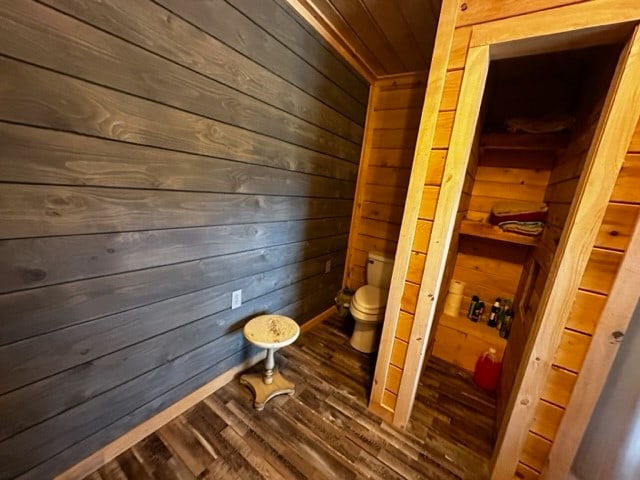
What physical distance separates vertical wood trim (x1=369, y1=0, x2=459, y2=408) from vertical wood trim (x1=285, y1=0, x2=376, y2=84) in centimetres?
83

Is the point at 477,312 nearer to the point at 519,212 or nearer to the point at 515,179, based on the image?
the point at 519,212

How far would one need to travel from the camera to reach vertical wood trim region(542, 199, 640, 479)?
887mm

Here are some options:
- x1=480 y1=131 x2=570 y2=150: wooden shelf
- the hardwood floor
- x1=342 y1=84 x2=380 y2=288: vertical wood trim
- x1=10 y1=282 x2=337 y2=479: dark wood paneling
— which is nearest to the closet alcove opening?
x1=480 y1=131 x2=570 y2=150: wooden shelf

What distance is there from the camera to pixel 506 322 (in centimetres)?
186

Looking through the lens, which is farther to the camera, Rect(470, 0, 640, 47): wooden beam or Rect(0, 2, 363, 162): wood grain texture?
Rect(470, 0, 640, 47): wooden beam

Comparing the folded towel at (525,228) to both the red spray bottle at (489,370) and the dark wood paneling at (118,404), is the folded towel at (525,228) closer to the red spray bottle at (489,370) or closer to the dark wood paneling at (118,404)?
the red spray bottle at (489,370)

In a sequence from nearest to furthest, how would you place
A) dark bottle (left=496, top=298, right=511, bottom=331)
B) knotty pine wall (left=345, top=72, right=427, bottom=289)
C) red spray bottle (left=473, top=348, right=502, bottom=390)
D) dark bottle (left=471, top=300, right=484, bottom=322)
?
red spray bottle (left=473, top=348, right=502, bottom=390) → dark bottle (left=496, top=298, right=511, bottom=331) → dark bottle (left=471, top=300, right=484, bottom=322) → knotty pine wall (left=345, top=72, right=427, bottom=289)

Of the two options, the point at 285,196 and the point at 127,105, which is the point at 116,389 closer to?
the point at 127,105

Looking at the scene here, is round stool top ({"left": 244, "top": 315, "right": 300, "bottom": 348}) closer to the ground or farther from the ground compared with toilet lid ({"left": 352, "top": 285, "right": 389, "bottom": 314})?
closer to the ground

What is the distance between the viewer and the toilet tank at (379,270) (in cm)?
227

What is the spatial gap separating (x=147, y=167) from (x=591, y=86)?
2368 millimetres

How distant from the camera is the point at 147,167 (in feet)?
3.32

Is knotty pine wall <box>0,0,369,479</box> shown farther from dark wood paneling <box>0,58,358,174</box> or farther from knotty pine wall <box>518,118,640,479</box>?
knotty pine wall <box>518,118,640,479</box>

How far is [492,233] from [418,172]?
0.96 metres
